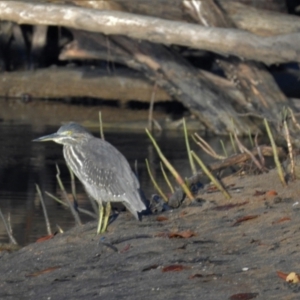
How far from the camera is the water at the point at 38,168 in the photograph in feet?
22.5

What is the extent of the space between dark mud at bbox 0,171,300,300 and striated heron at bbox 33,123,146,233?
0.62ft

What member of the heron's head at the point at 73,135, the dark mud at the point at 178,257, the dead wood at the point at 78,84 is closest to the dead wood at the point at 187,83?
the dead wood at the point at 78,84

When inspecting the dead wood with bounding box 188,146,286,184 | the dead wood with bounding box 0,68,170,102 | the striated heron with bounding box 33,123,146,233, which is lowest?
the dead wood with bounding box 0,68,170,102

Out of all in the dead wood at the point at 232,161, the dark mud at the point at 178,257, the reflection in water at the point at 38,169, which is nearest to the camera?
the dark mud at the point at 178,257

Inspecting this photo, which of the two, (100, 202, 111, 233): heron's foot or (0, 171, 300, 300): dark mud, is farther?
(100, 202, 111, 233): heron's foot

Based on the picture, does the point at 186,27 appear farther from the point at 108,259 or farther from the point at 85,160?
the point at 108,259

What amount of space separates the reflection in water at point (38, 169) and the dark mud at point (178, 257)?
918 millimetres

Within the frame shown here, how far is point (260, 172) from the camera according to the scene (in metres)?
7.00

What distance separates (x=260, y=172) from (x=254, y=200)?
3.56 ft

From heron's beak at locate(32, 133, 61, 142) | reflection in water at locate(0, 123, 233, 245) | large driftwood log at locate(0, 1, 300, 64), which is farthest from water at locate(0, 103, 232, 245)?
large driftwood log at locate(0, 1, 300, 64)

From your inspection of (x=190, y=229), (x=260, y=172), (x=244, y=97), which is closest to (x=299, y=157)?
(x=260, y=172)

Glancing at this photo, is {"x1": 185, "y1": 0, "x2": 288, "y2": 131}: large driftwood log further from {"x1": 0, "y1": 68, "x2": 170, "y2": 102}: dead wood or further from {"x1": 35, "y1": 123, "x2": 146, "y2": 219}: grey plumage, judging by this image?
{"x1": 35, "y1": 123, "x2": 146, "y2": 219}: grey plumage

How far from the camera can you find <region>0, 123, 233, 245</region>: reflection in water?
6840mm

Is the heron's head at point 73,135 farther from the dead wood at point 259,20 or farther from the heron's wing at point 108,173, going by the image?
the dead wood at point 259,20
